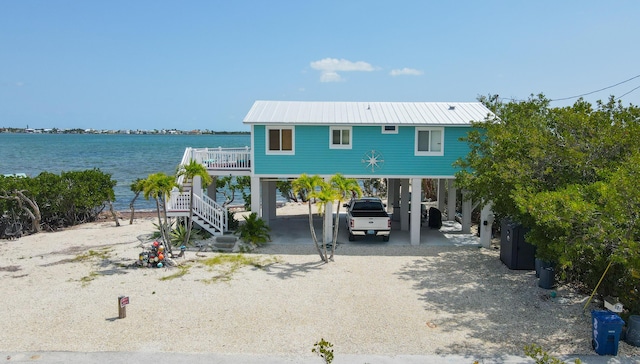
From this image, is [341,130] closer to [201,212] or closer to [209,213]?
[209,213]

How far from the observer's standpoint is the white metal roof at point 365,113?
1906 centimetres

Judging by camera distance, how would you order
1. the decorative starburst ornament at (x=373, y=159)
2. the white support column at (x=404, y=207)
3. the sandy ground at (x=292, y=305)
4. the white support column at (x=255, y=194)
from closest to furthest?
1. the sandy ground at (x=292, y=305)
2. the decorative starburst ornament at (x=373, y=159)
3. the white support column at (x=255, y=194)
4. the white support column at (x=404, y=207)

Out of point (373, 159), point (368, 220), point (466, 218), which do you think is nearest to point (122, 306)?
point (368, 220)

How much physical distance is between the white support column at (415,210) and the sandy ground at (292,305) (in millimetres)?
1122

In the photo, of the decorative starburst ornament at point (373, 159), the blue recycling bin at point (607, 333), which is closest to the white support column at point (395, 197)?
the decorative starburst ornament at point (373, 159)

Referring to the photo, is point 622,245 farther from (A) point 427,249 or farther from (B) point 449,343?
(A) point 427,249

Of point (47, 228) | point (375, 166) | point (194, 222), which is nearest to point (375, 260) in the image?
point (375, 166)

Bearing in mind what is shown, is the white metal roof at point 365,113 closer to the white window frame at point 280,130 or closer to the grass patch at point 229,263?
the white window frame at point 280,130

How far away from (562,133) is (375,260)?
25.7 feet

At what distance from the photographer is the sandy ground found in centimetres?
1009

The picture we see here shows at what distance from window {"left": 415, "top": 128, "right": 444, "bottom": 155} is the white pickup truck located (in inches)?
126

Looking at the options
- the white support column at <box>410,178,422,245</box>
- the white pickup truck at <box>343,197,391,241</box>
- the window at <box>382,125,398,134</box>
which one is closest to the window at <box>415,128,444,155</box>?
the window at <box>382,125,398,134</box>

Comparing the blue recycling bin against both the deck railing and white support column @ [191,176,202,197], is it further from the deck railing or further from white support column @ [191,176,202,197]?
white support column @ [191,176,202,197]

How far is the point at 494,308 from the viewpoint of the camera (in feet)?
40.2
